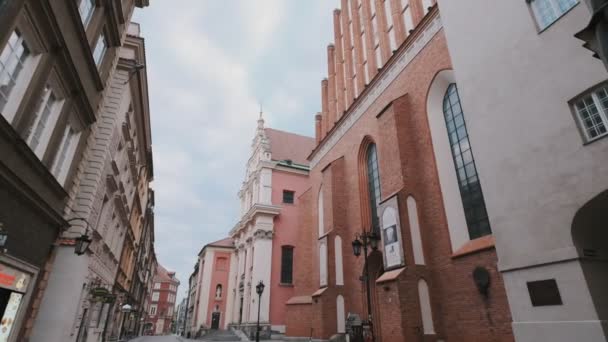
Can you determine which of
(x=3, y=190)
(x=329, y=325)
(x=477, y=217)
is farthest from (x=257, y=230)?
(x=3, y=190)

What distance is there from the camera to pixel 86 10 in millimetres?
8633

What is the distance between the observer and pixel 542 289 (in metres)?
6.44

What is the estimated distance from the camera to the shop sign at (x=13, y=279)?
5.79 m

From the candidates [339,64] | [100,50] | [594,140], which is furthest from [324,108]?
[594,140]

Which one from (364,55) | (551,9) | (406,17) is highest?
(364,55)

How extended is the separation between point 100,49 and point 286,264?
74.6 feet

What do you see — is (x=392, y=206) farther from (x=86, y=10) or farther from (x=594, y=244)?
(x=86, y=10)

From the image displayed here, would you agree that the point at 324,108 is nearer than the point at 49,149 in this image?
No

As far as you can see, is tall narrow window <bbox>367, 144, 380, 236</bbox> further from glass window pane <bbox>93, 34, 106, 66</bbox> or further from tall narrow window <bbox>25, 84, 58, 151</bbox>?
tall narrow window <bbox>25, 84, 58, 151</bbox>

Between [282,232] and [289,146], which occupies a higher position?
[289,146]

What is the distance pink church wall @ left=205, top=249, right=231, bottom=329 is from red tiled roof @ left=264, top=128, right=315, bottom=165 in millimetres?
15649

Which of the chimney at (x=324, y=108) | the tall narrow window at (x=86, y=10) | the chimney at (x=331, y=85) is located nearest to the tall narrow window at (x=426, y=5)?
the chimney at (x=331, y=85)

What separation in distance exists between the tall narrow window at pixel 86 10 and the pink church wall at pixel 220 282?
33.8 m

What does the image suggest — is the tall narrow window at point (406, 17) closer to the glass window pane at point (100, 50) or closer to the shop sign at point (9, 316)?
the glass window pane at point (100, 50)
